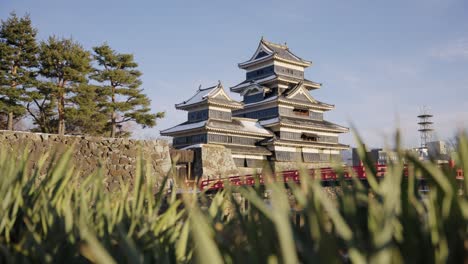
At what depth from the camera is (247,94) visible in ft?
95.0

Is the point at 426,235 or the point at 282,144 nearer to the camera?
the point at 426,235

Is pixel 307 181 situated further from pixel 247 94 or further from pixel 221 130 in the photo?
pixel 247 94

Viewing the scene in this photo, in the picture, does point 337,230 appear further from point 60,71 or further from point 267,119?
point 267,119

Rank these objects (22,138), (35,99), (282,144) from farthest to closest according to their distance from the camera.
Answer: (282,144), (35,99), (22,138)

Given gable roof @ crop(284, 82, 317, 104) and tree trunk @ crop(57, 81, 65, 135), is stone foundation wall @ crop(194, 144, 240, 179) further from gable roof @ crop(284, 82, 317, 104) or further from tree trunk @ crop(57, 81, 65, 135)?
gable roof @ crop(284, 82, 317, 104)

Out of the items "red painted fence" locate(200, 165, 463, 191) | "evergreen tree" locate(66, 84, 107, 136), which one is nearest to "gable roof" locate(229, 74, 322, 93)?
"evergreen tree" locate(66, 84, 107, 136)

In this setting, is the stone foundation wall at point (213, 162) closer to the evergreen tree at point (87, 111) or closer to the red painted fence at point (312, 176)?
the red painted fence at point (312, 176)

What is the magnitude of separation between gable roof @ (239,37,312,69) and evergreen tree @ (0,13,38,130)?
15.3 m

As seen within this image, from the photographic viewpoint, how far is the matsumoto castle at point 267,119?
2342 centimetres

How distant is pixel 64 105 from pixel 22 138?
12.0 m

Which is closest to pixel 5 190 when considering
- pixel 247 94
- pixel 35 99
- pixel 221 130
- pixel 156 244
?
pixel 156 244

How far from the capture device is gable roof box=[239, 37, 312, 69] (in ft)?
95.6

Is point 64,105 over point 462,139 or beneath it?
over

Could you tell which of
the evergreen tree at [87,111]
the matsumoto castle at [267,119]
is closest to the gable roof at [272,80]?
the matsumoto castle at [267,119]
